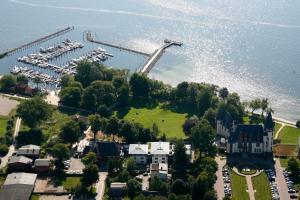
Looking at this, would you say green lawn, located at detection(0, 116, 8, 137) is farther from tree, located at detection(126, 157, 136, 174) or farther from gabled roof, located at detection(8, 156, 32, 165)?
tree, located at detection(126, 157, 136, 174)

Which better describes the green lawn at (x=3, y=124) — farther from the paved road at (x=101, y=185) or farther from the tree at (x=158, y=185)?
the tree at (x=158, y=185)

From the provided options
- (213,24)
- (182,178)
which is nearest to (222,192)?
(182,178)

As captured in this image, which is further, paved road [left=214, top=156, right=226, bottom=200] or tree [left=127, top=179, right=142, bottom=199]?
paved road [left=214, top=156, right=226, bottom=200]

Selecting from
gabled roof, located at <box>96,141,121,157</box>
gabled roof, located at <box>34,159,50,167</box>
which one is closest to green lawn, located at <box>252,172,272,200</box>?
gabled roof, located at <box>96,141,121,157</box>

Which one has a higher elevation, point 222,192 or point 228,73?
point 228,73

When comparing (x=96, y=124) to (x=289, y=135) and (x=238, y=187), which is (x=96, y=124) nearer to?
(x=238, y=187)

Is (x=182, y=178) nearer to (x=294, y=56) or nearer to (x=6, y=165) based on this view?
(x=6, y=165)

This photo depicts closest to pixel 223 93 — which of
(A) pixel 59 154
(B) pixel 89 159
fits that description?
(B) pixel 89 159
